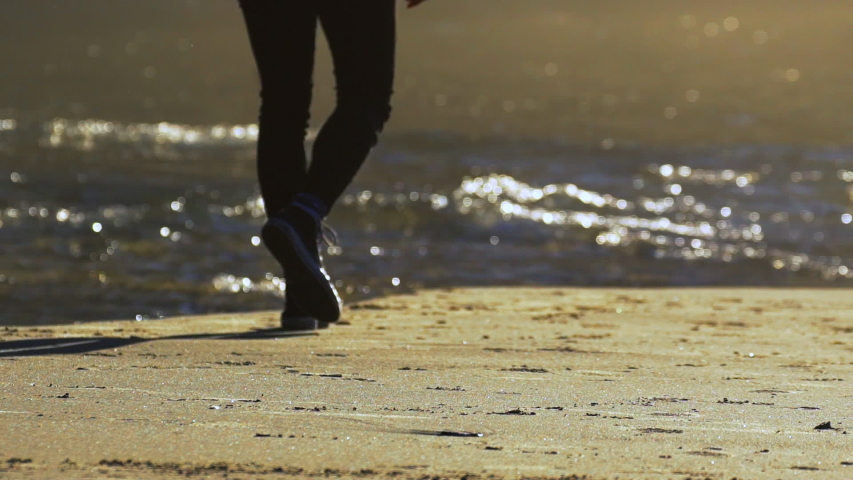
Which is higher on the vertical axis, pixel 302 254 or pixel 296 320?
pixel 302 254

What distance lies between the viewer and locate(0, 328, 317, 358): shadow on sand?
2377 mm

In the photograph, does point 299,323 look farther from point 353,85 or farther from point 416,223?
point 416,223

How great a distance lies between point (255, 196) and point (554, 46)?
15.5 metres

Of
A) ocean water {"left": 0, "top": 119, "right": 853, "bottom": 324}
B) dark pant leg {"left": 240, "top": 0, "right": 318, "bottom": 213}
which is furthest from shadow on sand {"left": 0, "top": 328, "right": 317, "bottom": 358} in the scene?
ocean water {"left": 0, "top": 119, "right": 853, "bottom": 324}

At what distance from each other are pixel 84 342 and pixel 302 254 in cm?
53

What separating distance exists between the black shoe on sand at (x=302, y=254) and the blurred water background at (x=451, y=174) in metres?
1.10

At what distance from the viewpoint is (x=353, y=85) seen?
2822mm

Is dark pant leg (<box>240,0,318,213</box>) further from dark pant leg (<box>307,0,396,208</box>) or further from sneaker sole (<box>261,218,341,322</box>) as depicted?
sneaker sole (<box>261,218,341,322</box>)

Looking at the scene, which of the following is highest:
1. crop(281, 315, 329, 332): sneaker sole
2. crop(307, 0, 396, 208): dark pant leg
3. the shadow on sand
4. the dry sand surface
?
crop(307, 0, 396, 208): dark pant leg

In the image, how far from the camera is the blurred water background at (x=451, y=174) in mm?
4793

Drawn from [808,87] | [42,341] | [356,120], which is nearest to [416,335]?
[356,120]

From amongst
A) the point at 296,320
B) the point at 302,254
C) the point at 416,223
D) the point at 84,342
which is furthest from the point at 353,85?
the point at 416,223

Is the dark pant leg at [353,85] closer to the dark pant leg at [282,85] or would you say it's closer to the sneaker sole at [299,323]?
the dark pant leg at [282,85]

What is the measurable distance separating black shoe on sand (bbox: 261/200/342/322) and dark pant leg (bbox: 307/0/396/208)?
86mm
